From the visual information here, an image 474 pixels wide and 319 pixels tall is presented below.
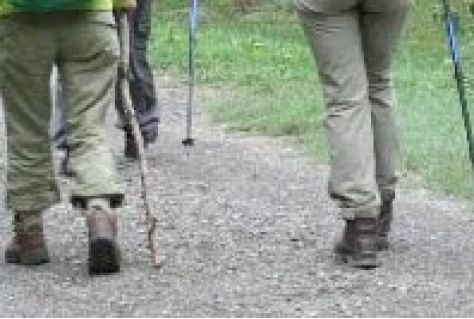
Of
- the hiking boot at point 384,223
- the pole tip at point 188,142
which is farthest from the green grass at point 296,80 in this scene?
the hiking boot at point 384,223

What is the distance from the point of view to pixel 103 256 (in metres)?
6.20

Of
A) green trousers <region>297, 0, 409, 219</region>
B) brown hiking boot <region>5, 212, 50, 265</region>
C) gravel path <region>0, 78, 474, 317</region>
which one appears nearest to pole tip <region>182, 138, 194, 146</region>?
gravel path <region>0, 78, 474, 317</region>

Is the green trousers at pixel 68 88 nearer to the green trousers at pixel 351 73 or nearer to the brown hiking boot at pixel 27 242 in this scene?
the brown hiking boot at pixel 27 242

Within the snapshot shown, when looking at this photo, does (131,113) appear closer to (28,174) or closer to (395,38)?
(28,174)

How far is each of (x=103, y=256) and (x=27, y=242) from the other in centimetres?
49

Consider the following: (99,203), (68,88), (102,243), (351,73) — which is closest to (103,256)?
(102,243)

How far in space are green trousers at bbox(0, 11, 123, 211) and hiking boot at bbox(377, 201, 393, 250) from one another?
128 cm

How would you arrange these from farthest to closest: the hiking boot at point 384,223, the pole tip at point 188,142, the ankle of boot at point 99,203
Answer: the pole tip at point 188,142
the hiking boot at point 384,223
the ankle of boot at point 99,203

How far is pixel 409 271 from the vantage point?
6.31 meters

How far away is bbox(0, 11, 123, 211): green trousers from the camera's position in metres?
6.25

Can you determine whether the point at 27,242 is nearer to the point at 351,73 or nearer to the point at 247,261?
the point at 247,261

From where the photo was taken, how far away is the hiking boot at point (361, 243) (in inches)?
250

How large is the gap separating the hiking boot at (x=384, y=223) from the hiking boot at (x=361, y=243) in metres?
0.24

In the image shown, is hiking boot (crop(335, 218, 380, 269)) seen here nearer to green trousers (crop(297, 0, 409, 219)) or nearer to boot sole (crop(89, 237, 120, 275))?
green trousers (crop(297, 0, 409, 219))
